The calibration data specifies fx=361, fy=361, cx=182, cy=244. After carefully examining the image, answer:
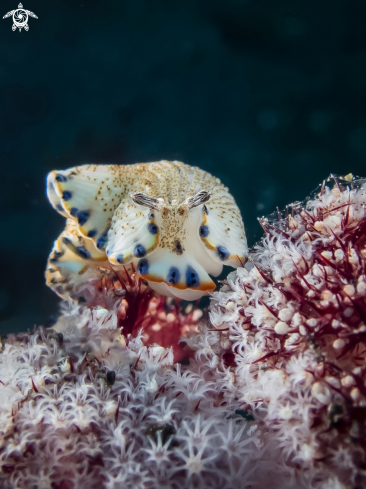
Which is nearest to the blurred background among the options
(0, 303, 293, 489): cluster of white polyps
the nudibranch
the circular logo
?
the circular logo

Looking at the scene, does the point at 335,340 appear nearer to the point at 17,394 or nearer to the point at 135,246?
the point at 135,246

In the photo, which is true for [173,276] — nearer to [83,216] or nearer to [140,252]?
[140,252]

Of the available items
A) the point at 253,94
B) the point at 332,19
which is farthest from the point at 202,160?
the point at 332,19

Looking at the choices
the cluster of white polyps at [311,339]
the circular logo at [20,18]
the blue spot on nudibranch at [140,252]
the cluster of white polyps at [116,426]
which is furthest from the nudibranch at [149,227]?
the circular logo at [20,18]

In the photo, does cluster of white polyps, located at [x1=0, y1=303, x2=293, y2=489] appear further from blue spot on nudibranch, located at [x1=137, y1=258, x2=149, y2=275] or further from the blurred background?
the blurred background

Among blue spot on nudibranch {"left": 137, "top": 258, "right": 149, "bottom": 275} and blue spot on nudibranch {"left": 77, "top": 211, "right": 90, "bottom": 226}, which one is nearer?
blue spot on nudibranch {"left": 137, "top": 258, "right": 149, "bottom": 275}

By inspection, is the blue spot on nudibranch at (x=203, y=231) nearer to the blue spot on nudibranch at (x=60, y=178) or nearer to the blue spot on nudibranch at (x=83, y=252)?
the blue spot on nudibranch at (x=83, y=252)

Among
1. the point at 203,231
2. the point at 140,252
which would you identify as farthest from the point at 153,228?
the point at 203,231
